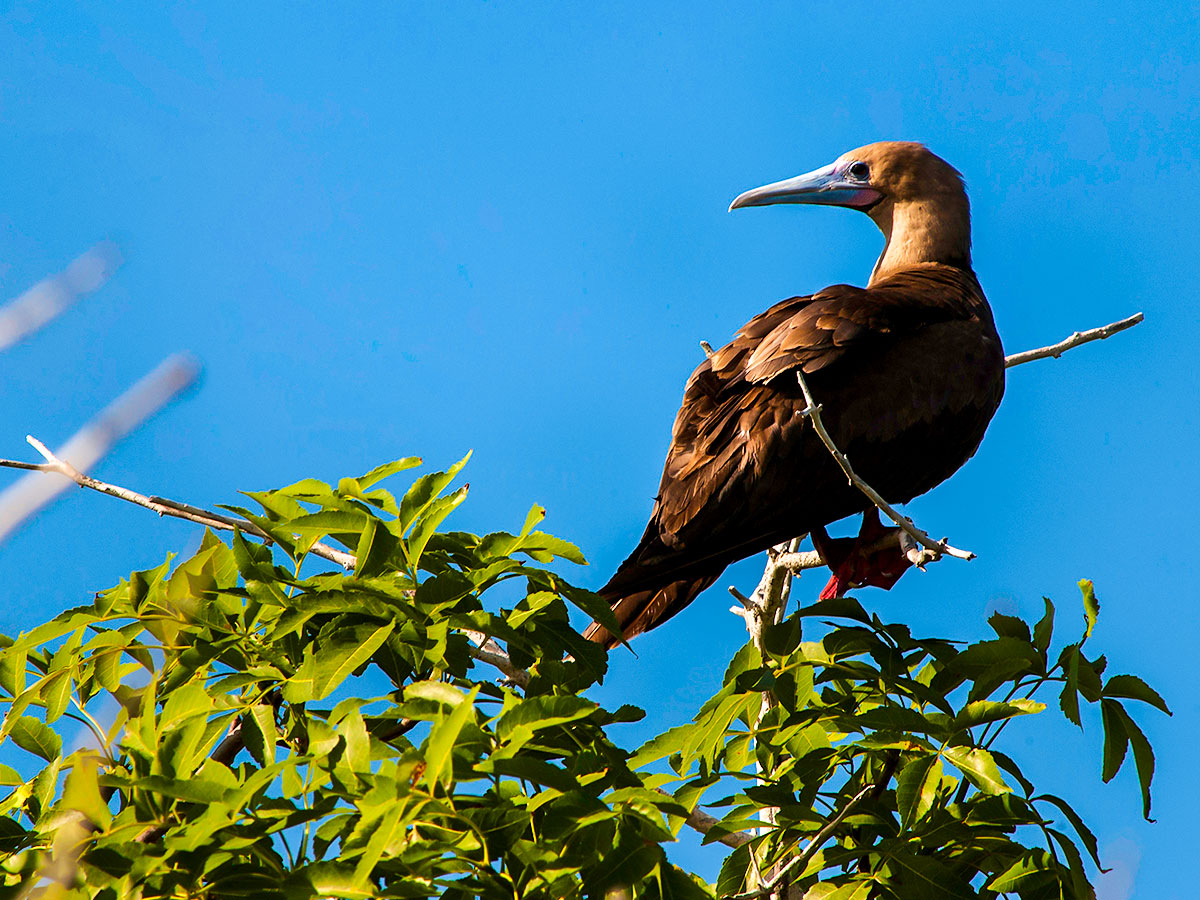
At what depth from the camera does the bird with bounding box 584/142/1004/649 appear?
4.02 meters

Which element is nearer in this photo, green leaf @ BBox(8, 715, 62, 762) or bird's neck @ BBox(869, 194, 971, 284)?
green leaf @ BBox(8, 715, 62, 762)

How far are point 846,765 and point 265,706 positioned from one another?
1220 mm

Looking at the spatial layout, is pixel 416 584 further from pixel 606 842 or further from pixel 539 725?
pixel 606 842

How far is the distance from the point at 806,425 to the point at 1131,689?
71.6 inches

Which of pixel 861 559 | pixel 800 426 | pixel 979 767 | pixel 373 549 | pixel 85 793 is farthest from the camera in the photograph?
pixel 861 559

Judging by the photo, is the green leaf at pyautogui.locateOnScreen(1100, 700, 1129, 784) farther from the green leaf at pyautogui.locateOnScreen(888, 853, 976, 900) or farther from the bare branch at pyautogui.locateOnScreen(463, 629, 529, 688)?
the bare branch at pyautogui.locateOnScreen(463, 629, 529, 688)

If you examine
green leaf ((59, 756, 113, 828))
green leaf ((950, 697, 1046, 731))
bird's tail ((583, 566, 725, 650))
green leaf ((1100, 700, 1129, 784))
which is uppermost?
bird's tail ((583, 566, 725, 650))

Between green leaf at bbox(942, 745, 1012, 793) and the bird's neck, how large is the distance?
151 inches

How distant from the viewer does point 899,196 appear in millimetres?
6180

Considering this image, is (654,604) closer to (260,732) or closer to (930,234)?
(260,732)

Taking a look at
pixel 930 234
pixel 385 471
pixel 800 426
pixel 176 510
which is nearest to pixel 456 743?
pixel 385 471

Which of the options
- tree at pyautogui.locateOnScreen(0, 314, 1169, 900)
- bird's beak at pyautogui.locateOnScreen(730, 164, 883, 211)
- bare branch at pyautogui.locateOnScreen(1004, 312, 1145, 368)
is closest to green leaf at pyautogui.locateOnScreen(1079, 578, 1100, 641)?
tree at pyautogui.locateOnScreen(0, 314, 1169, 900)

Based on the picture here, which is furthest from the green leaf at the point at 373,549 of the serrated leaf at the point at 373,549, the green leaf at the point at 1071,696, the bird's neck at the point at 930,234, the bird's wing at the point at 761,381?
the bird's neck at the point at 930,234

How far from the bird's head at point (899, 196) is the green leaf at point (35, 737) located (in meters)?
4.58
